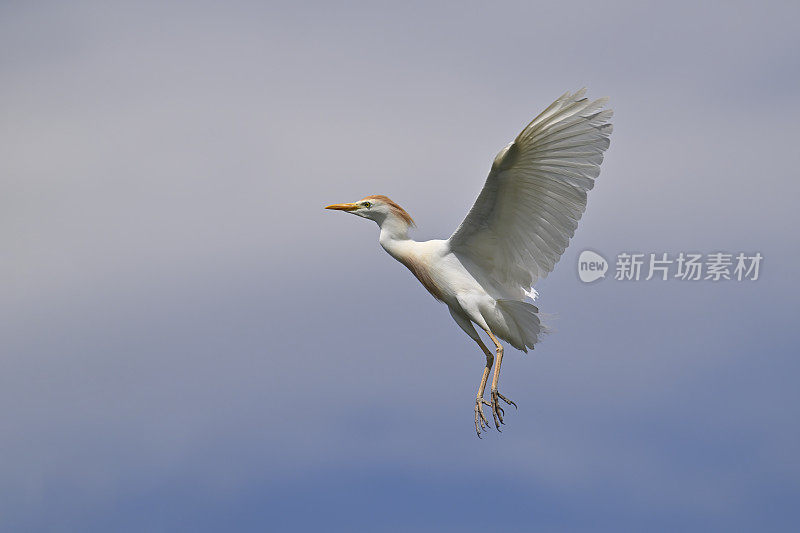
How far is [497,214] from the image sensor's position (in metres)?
15.3

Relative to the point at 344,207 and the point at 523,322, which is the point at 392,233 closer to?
the point at 344,207

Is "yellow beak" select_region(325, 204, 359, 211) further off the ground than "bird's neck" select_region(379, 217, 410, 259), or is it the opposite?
"yellow beak" select_region(325, 204, 359, 211)

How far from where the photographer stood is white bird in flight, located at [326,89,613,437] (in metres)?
14.7

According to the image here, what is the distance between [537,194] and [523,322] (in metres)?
1.74

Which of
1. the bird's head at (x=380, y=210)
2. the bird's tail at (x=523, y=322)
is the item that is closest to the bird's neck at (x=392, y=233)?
the bird's head at (x=380, y=210)

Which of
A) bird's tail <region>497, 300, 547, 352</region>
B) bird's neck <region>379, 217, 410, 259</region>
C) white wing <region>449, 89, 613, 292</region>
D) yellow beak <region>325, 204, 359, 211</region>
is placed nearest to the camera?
white wing <region>449, 89, 613, 292</region>

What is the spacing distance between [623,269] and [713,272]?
1855mm

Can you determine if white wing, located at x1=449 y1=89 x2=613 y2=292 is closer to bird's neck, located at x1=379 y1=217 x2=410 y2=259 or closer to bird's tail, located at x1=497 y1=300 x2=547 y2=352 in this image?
bird's tail, located at x1=497 y1=300 x2=547 y2=352

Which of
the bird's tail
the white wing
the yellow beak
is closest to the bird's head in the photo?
the yellow beak

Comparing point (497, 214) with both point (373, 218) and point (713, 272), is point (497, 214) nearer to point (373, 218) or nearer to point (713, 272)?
point (373, 218)

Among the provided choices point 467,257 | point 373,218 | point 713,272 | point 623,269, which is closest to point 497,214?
point 467,257

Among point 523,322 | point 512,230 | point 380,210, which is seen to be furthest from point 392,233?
point 523,322

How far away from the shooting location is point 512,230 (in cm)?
1547

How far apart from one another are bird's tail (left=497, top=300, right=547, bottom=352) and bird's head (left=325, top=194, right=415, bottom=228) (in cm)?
177
